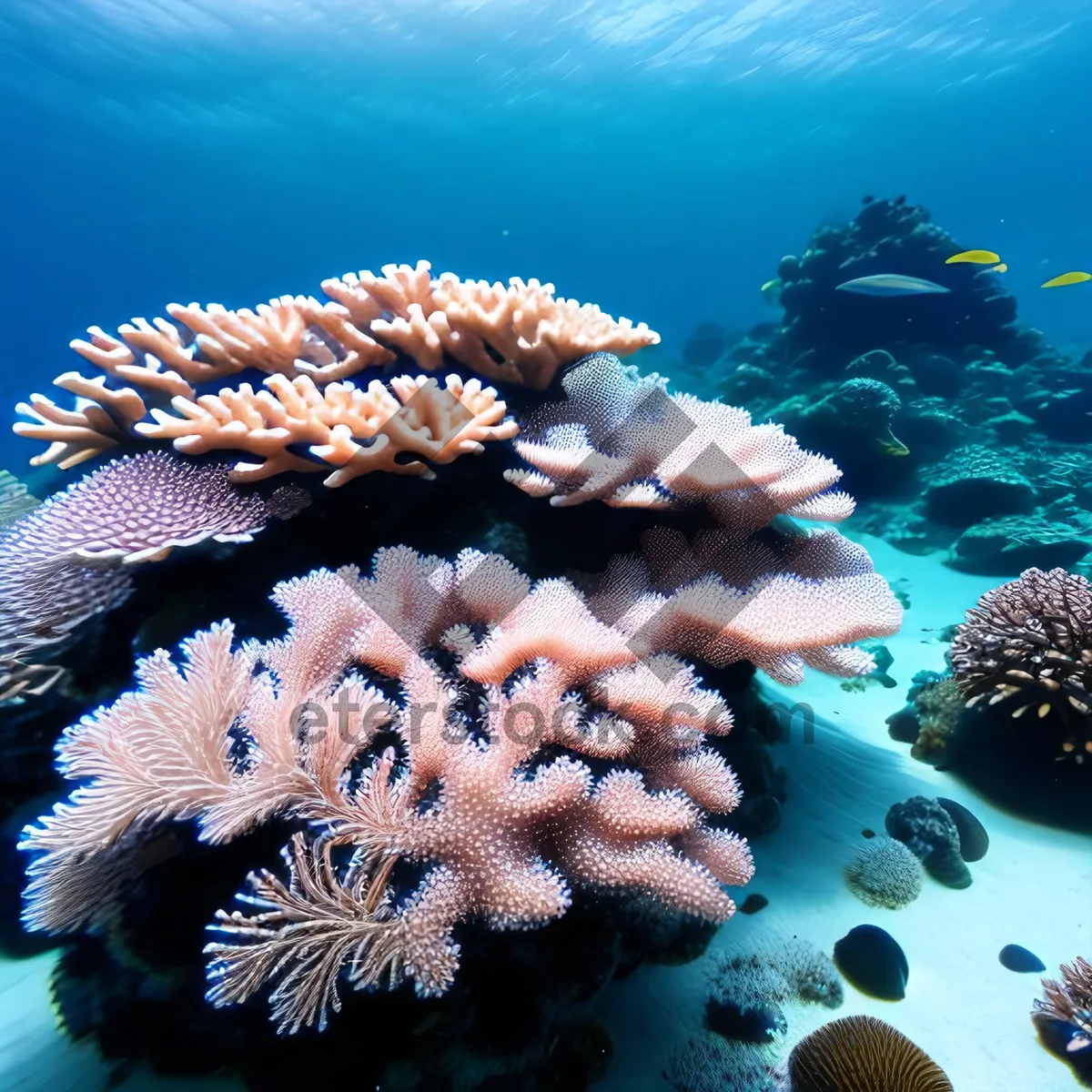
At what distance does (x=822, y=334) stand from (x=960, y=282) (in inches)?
113

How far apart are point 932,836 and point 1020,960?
513mm

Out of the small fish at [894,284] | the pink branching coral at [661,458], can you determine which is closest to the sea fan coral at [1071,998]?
the pink branching coral at [661,458]

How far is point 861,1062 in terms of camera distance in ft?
5.73

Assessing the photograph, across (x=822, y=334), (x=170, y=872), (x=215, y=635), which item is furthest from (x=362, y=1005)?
(x=822, y=334)

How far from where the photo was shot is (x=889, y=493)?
28.2 feet

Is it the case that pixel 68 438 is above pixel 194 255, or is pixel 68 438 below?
below

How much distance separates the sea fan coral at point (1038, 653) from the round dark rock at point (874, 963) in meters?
1.41

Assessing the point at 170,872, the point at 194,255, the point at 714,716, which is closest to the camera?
the point at 170,872

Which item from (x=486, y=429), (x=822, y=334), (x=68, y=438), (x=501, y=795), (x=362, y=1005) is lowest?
(x=362, y=1005)

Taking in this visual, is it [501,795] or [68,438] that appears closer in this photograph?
[501,795]

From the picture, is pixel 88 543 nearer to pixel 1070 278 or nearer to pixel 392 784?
pixel 392 784

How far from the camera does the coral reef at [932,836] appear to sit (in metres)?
2.62

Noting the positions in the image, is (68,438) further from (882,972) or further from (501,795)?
(882,972)

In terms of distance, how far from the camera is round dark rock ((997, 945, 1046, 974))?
2.22 meters
